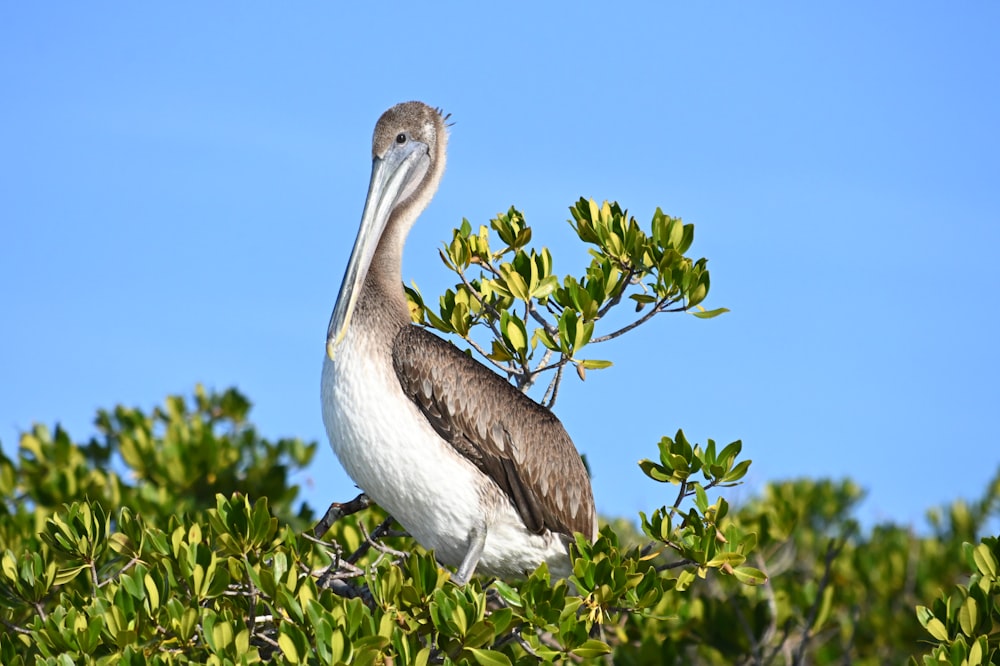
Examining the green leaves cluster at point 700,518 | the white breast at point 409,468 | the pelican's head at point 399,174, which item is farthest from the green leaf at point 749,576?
the pelican's head at point 399,174

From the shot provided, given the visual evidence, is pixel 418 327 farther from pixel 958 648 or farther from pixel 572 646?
pixel 958 648

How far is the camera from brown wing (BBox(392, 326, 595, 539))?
529cm

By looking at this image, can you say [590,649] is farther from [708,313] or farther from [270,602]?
[708,313]

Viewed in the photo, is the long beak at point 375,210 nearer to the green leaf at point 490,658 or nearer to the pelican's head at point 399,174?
the pelican's head at point 399,174

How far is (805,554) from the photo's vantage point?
442 inches

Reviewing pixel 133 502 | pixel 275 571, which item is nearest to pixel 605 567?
pixel 275 571

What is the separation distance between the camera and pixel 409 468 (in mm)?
5062

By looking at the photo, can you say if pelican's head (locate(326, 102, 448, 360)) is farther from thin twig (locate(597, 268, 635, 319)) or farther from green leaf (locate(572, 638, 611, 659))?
green leaf (locate(572, 638, 611, 659))

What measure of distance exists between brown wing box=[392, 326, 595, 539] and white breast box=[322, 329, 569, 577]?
63 millimetres

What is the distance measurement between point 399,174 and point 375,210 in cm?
28

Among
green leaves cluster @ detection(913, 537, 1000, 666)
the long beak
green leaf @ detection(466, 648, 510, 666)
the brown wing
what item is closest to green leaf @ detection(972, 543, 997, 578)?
green leaves cluster @ detection(913, 537, 1000, 666)

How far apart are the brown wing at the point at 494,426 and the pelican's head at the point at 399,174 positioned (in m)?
0.57

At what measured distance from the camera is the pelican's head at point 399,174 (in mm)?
5845

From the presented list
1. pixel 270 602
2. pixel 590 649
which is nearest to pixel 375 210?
pixel 270 602
